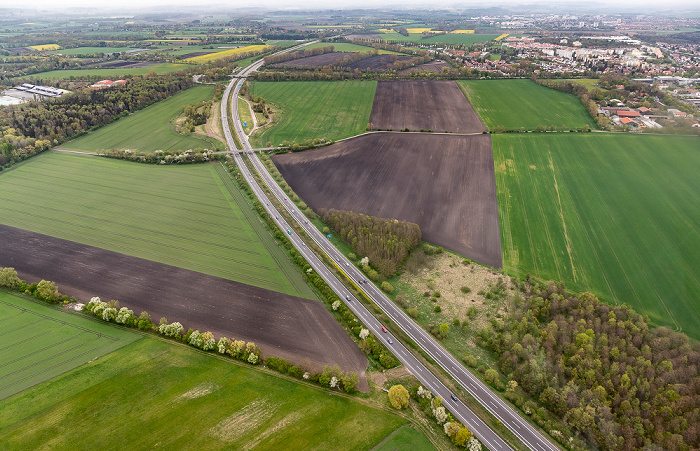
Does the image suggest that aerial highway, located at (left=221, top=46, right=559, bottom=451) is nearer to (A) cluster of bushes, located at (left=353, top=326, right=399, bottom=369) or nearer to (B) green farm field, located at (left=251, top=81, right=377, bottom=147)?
(A) cluster of bushes, located at (left=353, top=326, right=399, bottom=369)

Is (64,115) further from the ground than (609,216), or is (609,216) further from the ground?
(64,115)

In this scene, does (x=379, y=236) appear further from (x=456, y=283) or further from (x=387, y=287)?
(x=456, y=283)

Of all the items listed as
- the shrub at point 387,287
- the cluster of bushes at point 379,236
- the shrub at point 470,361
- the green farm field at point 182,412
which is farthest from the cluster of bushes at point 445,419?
the cluster of bushes at point 379,236

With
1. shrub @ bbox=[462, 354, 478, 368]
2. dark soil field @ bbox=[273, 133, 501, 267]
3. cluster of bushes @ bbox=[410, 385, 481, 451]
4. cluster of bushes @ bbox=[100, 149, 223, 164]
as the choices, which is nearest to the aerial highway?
shrub @ bbox=[462, 354, 478, 368]

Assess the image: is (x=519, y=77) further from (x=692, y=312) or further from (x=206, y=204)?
(x=206, y=204)

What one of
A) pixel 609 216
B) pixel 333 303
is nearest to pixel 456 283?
pixel 333 303

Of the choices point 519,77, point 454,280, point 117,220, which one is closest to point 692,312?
point 454,280
